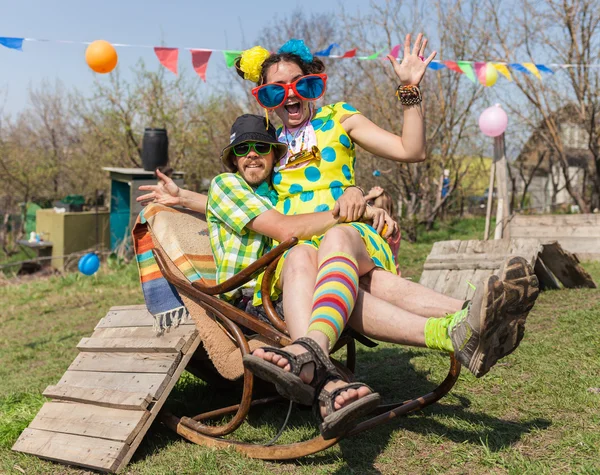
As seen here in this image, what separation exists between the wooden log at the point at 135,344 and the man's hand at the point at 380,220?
0.93m

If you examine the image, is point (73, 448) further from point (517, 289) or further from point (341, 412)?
point (517, 289)

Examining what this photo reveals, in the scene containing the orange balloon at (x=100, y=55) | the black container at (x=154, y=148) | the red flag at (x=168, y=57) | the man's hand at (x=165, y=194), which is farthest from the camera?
the black container at (x=154, y=148)

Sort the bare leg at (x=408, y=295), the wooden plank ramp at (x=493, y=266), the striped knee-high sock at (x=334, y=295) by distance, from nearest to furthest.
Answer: the striped knee-high sock at (x=334, y=295) → the bare leg at (x=408, y=295) → the wooden plank ramp at (x=493, y=266)

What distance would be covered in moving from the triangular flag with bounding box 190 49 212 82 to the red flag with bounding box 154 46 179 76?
0.20 meters

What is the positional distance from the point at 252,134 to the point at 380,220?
0.63 m

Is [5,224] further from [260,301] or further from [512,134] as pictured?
[260,301]

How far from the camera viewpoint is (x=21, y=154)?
47.4ft

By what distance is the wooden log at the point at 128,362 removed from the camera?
103 inches

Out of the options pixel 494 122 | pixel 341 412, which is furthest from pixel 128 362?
pixel 494 122

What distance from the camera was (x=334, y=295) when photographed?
202 centimetres

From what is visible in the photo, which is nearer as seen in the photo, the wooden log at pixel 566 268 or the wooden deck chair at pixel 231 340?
the wooden deck chair at pixel 231 340

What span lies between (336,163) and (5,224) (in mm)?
12956

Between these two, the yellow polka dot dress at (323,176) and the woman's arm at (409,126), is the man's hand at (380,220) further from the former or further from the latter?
the woman's arm at (409,126)

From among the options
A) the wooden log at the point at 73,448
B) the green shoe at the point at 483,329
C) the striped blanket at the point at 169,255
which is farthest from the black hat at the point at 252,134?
the wooden log at the point at 73,448
